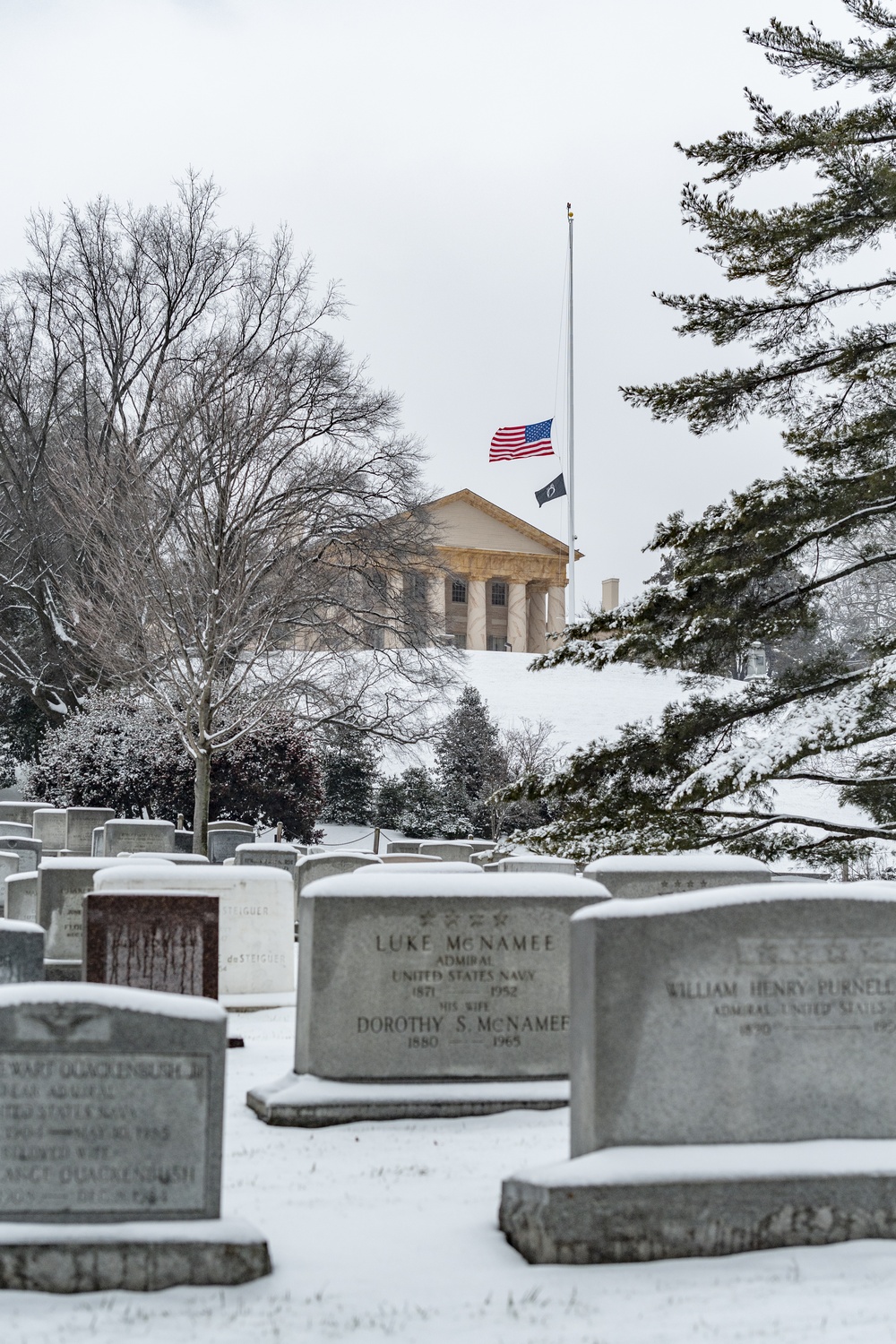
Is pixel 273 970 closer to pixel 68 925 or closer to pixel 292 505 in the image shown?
pixel 68 925

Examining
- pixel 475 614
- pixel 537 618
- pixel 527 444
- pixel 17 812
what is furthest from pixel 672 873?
pixel 537 618

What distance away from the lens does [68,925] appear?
1177cm

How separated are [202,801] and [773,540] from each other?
10.8 m

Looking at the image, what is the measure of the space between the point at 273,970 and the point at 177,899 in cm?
303

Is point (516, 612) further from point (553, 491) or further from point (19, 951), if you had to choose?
point (19, 951)

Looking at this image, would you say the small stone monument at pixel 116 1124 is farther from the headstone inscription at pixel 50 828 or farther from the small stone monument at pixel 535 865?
the headstone inscription at pixel 50 828

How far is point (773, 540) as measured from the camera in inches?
519

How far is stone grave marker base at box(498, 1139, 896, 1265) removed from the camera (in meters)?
4.81

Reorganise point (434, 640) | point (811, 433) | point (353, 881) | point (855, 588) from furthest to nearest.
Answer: point (855, 588), point (434, 640), point (811, 433), point (353, 881)

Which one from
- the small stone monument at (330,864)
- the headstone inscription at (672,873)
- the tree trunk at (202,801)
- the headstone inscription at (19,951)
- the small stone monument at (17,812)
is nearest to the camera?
the headstone inscription at (19,951)

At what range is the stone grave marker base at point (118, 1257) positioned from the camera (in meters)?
4.49

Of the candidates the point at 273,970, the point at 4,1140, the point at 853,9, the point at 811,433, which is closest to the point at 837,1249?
the point at 4,1140

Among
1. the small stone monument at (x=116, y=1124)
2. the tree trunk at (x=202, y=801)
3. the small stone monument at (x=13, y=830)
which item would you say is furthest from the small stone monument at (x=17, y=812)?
the small stone monument at (x=116, y=1124)

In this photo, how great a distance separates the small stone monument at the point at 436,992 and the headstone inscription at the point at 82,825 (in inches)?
723
